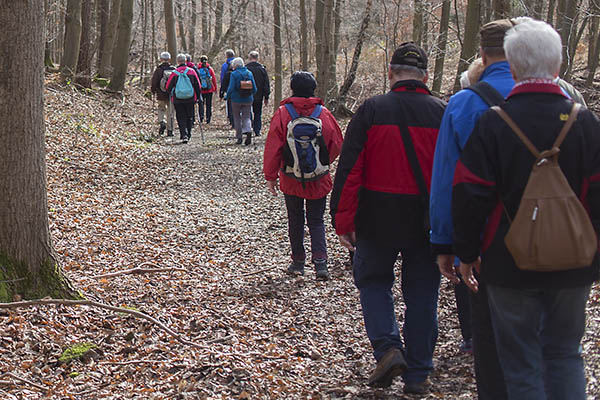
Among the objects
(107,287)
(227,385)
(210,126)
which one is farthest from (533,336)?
(210,126)

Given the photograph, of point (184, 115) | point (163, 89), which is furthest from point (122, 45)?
point (184, 115)

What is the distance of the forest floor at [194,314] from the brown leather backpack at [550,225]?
161cm

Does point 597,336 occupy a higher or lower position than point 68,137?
lower

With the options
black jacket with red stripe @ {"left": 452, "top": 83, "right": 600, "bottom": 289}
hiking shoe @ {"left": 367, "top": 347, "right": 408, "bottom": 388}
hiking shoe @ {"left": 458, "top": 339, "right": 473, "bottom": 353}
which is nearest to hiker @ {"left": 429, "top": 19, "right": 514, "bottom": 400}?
black jacket with red stripe @ {"left": 452, "top": 83, "right": 600, "bottom": 289}

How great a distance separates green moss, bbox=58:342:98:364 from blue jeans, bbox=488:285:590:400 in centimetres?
305

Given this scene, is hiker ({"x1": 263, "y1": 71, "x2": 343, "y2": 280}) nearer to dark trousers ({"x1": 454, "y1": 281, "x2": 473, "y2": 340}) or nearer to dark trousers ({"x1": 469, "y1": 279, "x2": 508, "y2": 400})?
dark trousers ({"x1": 454, "y1": 281, "x2": 473, "y2": 340})

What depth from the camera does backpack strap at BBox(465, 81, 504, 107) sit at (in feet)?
10.7

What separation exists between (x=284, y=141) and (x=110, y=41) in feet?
62.0

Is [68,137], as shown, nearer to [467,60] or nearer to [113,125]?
[113,125]

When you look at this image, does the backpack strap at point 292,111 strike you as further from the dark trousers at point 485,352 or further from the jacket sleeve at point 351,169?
the dark trousers at point 485,352

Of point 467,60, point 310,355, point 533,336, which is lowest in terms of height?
point 310,355

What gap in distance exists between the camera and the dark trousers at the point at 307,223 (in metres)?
6.84

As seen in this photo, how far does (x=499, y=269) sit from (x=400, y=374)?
1.52 m

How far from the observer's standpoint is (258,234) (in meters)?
9.02
